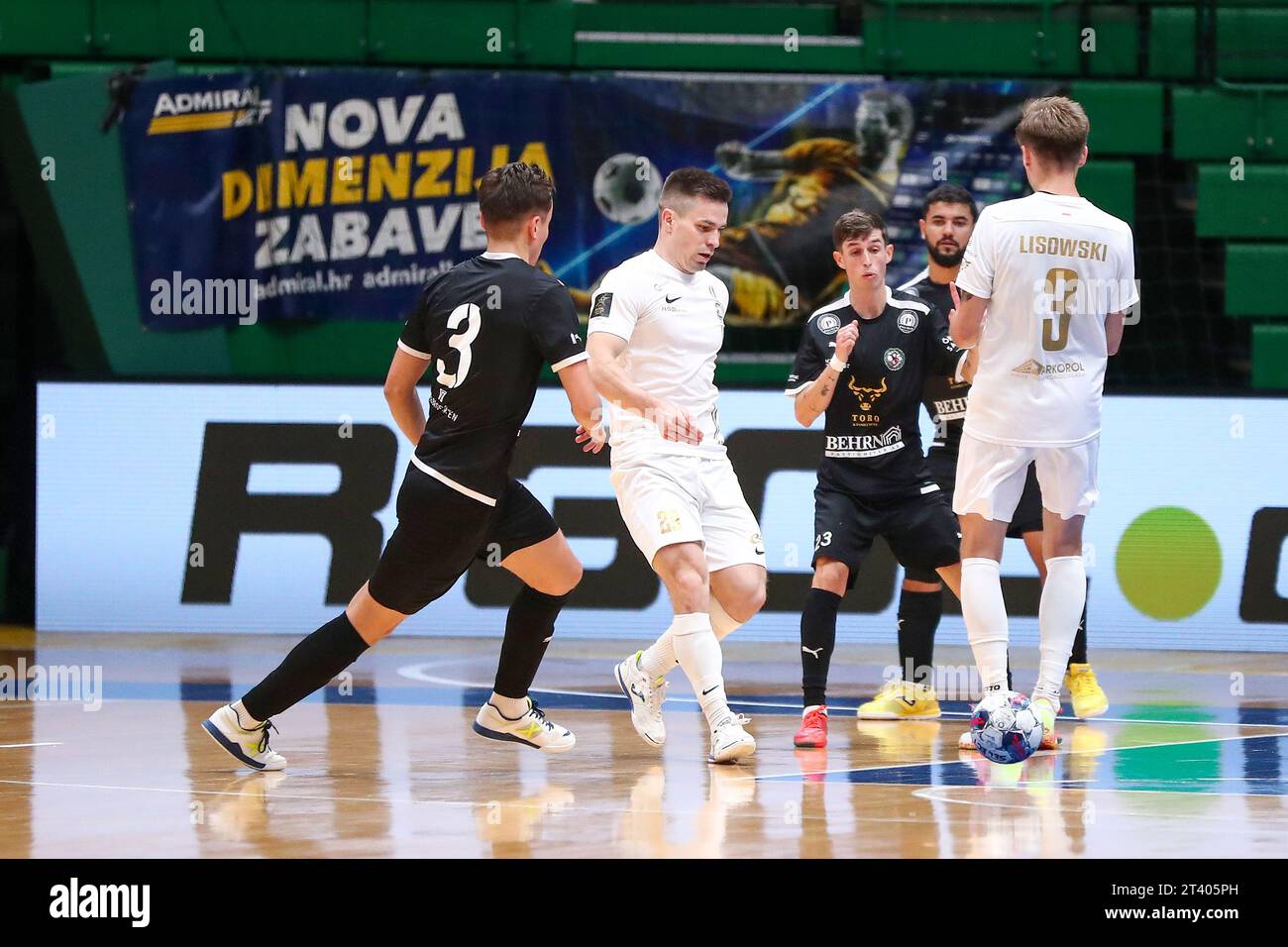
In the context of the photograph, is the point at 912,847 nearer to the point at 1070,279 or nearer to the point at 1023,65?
the point at 1070,279

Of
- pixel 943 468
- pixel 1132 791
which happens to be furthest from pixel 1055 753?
pixel 943 468

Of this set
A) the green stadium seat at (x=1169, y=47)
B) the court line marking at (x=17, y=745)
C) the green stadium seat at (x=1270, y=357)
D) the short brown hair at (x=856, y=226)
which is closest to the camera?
the court line marking at (x=17, y=745)

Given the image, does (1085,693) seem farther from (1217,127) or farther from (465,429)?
(1217,127)

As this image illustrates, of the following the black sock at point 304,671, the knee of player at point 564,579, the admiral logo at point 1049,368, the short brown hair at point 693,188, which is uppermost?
the short brown hair at point 693,188

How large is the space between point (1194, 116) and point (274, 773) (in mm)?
9368

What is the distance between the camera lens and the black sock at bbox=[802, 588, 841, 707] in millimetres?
7266

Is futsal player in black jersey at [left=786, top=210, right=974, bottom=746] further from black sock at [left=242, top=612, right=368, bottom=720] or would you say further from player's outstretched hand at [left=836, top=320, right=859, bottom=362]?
black sock at [left=242, top=612, right=368, bottom=720]

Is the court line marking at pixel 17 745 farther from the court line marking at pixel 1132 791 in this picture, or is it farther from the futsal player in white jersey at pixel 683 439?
the court line marking at pixel 1132 791

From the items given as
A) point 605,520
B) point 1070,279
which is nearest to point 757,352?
point 605,520

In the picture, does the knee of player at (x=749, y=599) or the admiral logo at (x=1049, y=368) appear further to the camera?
the knee of player at (x=749, y=599)

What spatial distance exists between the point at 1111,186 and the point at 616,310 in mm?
7235

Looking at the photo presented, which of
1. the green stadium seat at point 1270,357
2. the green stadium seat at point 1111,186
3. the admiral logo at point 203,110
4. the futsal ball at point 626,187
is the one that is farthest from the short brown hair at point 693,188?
the green stadium seat at point 1270,357

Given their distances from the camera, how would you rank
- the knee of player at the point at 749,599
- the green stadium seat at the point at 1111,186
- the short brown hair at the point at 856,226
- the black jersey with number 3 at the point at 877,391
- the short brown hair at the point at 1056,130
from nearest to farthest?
the short brown hair at the point at 1056,130
the knee of player at the point at 749,599
the short brown hair at the point at 856,226
the black jersey with number 3 at the point at 877,391
the green stadium seat at the point at 1111,186

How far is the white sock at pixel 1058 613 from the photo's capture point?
6648 millimetres
